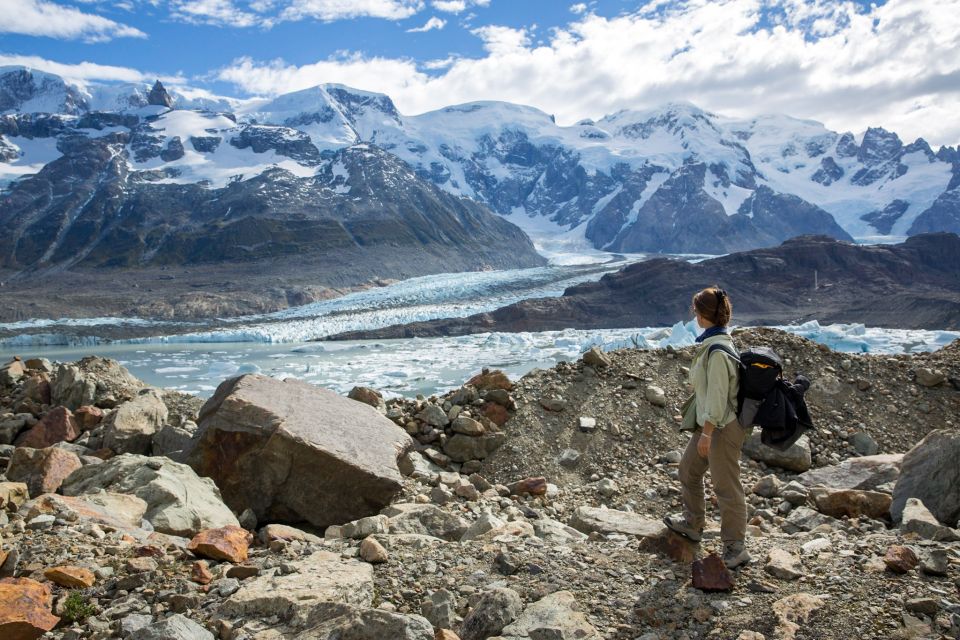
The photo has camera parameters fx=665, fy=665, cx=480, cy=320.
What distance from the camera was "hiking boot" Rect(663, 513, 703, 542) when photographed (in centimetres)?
376

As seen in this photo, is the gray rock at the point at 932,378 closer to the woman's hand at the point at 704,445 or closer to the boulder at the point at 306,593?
the woman's hand at the point at 704,445

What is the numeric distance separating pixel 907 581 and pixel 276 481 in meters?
4.31

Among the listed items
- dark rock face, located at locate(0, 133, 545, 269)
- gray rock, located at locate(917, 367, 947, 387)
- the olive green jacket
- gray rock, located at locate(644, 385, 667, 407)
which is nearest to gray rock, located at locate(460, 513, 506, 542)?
the olive green jacket

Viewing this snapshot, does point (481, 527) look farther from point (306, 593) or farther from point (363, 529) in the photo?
point (306, 593)

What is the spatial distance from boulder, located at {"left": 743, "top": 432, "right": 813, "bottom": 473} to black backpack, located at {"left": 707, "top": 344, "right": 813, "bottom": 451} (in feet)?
10.6

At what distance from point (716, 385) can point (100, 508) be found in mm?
3789

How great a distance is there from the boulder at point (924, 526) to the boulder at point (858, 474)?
168 cm

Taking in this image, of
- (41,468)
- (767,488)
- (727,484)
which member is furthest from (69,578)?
(767,488)

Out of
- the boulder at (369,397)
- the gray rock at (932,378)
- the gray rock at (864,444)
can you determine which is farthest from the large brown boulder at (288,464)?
the gray rock at (932,378)

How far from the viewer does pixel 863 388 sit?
8.16 metres

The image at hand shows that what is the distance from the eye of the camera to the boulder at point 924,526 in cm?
361

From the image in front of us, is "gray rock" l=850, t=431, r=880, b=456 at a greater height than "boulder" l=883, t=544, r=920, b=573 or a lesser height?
lesser

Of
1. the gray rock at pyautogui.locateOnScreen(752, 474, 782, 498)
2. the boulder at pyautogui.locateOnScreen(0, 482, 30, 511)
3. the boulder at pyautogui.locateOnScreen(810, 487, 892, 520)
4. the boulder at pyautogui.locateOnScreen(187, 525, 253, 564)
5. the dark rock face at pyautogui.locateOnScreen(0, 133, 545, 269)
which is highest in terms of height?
the dark rock face at pyautogui.locateOnScreen(0, 133, 545, 269)

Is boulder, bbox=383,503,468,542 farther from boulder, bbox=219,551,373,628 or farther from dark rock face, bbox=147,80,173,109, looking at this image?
dark rock face, bbox=147,80,173,109
